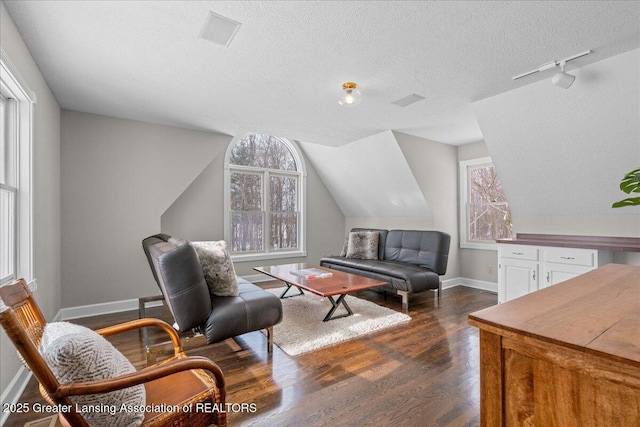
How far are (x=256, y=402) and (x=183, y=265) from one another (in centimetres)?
96

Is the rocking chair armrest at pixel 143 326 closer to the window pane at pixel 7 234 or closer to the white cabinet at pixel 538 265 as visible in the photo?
the window pane at pixel 7 234

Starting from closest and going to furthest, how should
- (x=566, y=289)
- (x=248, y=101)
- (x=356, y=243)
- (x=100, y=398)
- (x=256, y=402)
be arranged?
(x=100, y=398), (x=566, y=289), (x=256, y=402), (x=248, y=101), (x=356, y=243)

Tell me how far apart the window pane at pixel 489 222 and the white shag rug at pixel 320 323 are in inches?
87.6

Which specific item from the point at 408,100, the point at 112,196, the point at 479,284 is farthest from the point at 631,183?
the point at 112,196

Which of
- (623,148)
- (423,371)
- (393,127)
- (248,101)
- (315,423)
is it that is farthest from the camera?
(393,127)

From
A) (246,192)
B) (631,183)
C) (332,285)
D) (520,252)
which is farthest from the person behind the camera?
(246,192)

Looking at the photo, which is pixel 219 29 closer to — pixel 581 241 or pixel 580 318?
pixel 580 318

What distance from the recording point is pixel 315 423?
5.41 feet

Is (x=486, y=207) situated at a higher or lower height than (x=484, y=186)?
lower

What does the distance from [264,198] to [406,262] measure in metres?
2.54

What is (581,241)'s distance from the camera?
3.25 metres

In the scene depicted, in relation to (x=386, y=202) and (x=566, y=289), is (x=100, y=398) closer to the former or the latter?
(x=566, y=289)

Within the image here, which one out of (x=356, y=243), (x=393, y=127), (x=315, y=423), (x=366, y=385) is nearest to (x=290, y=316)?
(x=366, y=385)

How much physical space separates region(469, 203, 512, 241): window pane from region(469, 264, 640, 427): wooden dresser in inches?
151
